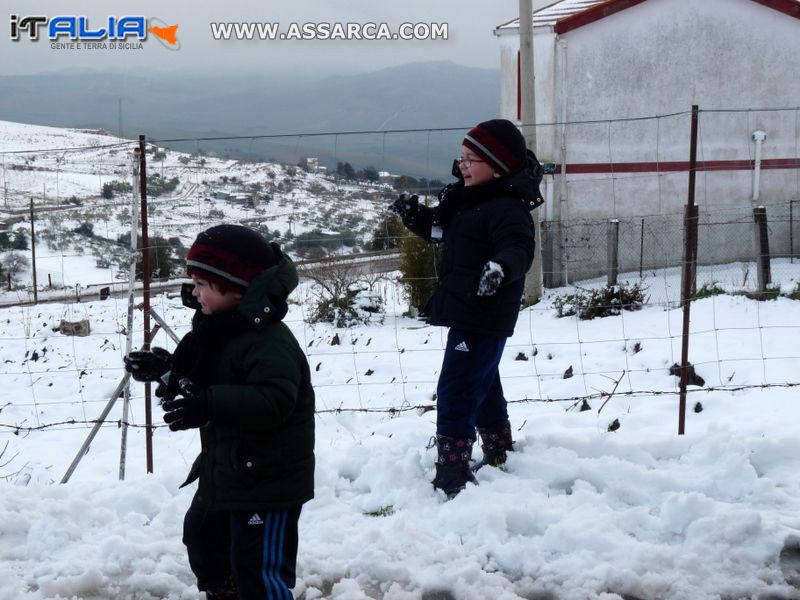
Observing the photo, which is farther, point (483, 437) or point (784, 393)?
point (784, 393)

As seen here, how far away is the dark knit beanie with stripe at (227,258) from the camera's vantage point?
2783 mm

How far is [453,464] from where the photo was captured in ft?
13.3

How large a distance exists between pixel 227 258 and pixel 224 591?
119 cm

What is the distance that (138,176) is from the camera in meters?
4.82

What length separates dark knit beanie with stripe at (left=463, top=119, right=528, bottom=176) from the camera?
3.96 metres

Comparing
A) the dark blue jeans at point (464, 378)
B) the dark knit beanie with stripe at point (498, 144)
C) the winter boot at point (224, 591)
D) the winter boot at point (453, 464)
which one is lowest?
the winter boot at point (224, 591)

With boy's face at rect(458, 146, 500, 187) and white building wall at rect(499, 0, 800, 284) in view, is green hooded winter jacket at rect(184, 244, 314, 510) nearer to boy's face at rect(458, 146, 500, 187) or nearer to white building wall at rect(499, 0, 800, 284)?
boy's face at rect(458, 146, 500, 187)

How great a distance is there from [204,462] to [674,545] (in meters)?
1.90

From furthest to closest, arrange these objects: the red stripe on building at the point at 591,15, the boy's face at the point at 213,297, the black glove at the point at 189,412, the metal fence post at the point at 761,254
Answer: the red stripe on building at the point at 591,15 < the metal fence post at the point at 761,254 < the boy's face at the point at 213,297 < the black glove at the point at 189,412

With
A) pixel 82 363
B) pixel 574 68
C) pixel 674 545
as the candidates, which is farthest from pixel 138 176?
pixel 574 68

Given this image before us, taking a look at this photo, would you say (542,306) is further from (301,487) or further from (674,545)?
(301,487)

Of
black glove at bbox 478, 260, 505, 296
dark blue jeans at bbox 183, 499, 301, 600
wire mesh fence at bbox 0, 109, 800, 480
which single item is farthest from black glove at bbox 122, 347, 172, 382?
wire mesh fence at bbox 0, 109, 800, 480

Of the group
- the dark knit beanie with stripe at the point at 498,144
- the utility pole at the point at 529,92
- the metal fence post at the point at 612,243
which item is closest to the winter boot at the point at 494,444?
the dark knit beanie with stripe at the point at 498,144

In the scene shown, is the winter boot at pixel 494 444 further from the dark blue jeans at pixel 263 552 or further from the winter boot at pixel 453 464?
the dark blue jeans at pixel 263 552
